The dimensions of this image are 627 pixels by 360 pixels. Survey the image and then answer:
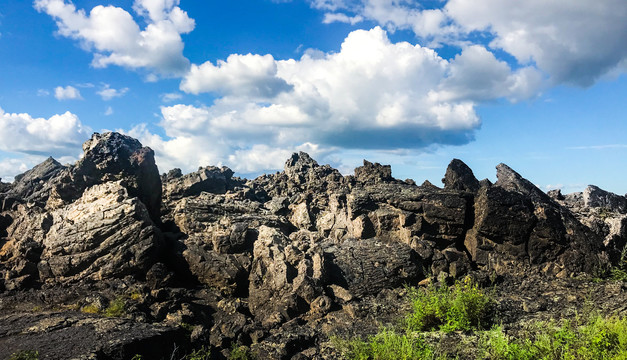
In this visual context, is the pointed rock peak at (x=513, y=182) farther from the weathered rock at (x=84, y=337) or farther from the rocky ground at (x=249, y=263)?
the weathered rock at (x=84, y=337)

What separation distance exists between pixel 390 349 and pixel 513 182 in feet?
72.3

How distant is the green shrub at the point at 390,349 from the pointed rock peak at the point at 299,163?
27115mm

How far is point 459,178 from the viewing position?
29406 millimetres

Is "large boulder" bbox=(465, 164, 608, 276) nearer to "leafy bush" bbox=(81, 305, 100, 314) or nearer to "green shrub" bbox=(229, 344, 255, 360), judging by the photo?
"green shrub" bbox=(229, 344, 255, 360)

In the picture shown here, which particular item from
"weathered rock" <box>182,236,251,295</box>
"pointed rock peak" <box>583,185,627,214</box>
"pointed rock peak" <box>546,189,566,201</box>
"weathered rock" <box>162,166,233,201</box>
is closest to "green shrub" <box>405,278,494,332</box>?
"weathered rock" <box>182,236,251,295</box>

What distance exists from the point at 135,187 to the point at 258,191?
13.1 m

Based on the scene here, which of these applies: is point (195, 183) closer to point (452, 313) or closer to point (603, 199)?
point (452, 313)

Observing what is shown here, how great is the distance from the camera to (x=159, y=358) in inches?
480

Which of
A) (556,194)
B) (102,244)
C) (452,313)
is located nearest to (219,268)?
(102,244)

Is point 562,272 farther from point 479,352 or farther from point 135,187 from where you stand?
point 135,187

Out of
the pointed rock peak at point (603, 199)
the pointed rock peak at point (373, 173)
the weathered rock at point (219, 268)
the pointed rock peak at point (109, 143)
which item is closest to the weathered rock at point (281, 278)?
the weathered rock at point (219, 268)

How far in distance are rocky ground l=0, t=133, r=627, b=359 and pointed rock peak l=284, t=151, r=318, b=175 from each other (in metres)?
12.8

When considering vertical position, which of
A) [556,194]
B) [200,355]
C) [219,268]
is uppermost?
[556,194]

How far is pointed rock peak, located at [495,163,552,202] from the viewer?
2724 cm
